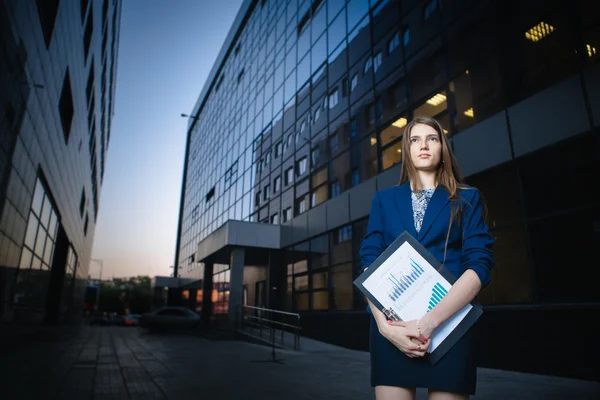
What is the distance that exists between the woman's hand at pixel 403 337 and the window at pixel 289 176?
1733 centimetres

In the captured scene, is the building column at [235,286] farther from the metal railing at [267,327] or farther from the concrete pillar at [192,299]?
the concrete pillar at [192,299]

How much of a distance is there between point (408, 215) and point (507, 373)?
24.4 feet

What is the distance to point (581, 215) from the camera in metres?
7.00

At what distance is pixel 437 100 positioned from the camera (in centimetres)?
1075

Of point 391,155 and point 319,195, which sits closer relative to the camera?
point 391,155

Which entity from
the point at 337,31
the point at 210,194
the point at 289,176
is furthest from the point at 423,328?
the point at 210,194

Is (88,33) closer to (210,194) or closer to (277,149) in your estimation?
(277,149)

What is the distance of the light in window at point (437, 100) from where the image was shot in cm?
1056

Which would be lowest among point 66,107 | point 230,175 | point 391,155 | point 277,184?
point 391,155

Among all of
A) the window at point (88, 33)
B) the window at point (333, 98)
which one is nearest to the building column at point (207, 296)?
the window at point (333, 98)

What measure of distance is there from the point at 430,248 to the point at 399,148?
11.1 metres

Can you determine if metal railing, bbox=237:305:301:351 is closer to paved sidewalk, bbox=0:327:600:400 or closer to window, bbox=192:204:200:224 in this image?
paved sidewalk, bbox=0:327:600:400

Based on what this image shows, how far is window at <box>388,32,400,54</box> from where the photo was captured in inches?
505

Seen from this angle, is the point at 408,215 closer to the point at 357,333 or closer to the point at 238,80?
the point at 357,333
